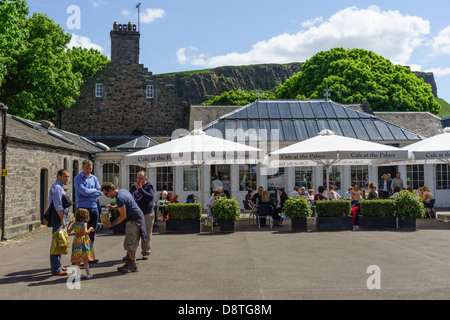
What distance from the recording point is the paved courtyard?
5.88 meters

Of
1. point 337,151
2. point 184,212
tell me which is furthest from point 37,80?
point 337,151

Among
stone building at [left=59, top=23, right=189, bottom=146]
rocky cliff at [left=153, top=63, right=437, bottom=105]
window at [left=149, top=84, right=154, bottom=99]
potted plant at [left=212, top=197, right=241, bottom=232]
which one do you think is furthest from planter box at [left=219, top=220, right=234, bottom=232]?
rocky cliff at [left=153, top=63, right=437, bottom=105]

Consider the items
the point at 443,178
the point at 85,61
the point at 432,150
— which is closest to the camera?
the point at 432,150

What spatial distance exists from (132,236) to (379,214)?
8.01m

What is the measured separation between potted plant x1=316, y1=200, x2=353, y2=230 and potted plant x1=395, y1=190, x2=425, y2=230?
1370 mm

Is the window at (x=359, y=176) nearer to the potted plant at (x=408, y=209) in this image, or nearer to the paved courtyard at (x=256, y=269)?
the potted plant at (x=408, y=209)

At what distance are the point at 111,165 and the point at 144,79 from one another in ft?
25.8

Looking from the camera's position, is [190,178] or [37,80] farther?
[37,80]

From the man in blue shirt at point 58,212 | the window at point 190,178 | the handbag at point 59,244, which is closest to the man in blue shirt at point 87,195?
the man in blue shirt at point 58,212

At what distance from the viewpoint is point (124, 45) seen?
28.4 meters

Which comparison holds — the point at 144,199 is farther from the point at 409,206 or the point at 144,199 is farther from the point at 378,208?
the point at 409,206

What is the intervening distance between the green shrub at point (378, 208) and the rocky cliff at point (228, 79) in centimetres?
12779

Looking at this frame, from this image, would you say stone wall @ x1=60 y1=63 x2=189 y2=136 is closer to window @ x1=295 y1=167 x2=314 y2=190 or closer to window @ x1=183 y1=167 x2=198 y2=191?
window @ x1=183 y1=167 x2=198 y2=191
